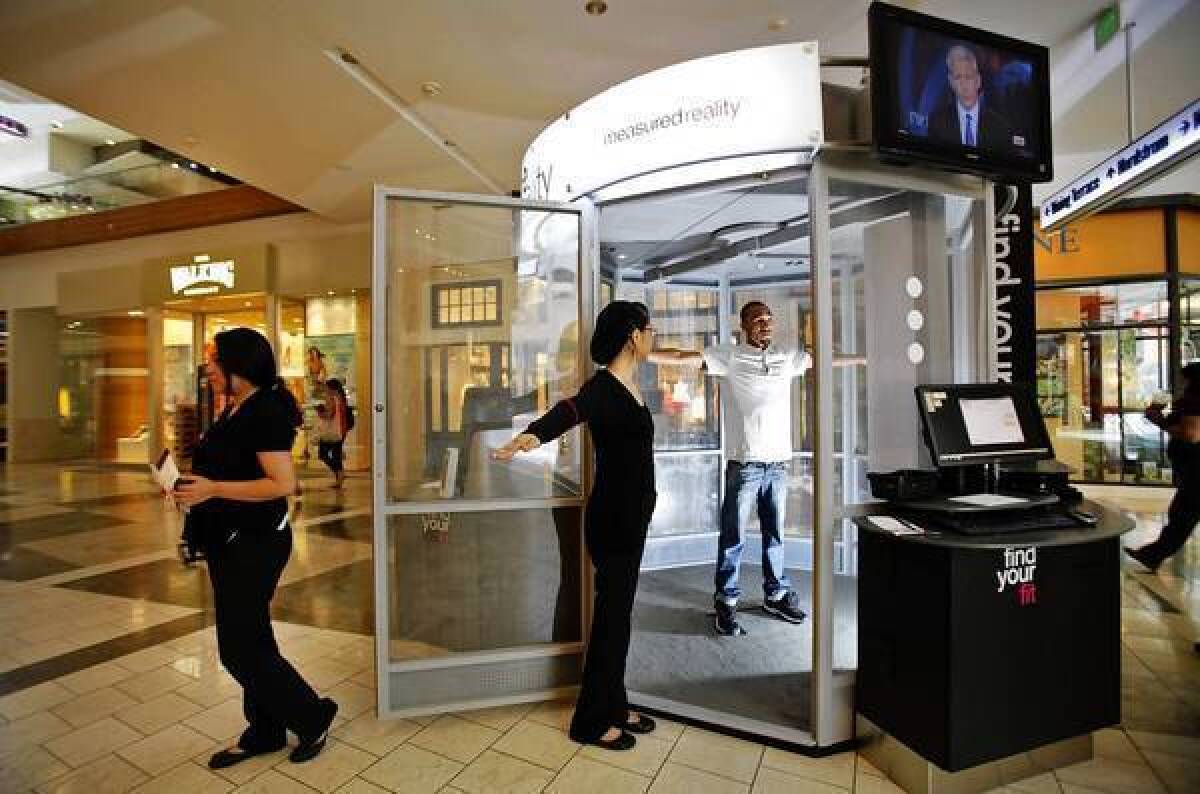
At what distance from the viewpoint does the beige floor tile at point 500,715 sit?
257 cm

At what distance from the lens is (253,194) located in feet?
31.7

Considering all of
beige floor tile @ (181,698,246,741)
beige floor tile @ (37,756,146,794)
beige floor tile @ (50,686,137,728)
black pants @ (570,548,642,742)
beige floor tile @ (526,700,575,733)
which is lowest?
beige floor tile @ (181,698,246,741)

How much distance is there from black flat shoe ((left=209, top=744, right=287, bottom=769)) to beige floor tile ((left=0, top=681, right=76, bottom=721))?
1.11m

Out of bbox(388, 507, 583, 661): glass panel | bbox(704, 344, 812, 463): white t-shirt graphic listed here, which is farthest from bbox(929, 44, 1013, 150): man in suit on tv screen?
bbox(388, 507, 583, 661): glass panel

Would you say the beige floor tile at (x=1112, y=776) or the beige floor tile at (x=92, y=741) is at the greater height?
the beige floor tile at (x=1112, y=776)

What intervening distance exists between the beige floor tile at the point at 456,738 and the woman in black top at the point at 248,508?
44 centimetres

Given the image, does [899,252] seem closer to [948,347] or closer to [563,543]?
[948,347]

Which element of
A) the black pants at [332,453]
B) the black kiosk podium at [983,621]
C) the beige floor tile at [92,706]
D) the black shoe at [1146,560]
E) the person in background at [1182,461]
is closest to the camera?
the black kiosk podium at [983,621]

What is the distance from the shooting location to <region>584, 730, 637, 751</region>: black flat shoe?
2346mm

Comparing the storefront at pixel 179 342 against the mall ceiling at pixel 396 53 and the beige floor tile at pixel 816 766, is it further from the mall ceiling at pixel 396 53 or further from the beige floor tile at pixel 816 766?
the beige floor tile at pixel 816 766

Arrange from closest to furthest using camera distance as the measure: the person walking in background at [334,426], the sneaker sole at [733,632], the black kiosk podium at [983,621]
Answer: the black kiosk podium at [983,621]
the sneaker sole at [733,632]
the person walking in background at [334,426]

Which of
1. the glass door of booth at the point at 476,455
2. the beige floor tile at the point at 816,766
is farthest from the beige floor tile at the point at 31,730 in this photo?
the beige floor tile at the point at 816,766

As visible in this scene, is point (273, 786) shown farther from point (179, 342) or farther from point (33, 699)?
point (179, 342)

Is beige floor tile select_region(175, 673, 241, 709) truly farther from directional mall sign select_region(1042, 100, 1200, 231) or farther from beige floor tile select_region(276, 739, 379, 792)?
directional mall sign select_region(1042, 100, 1200, 231)
